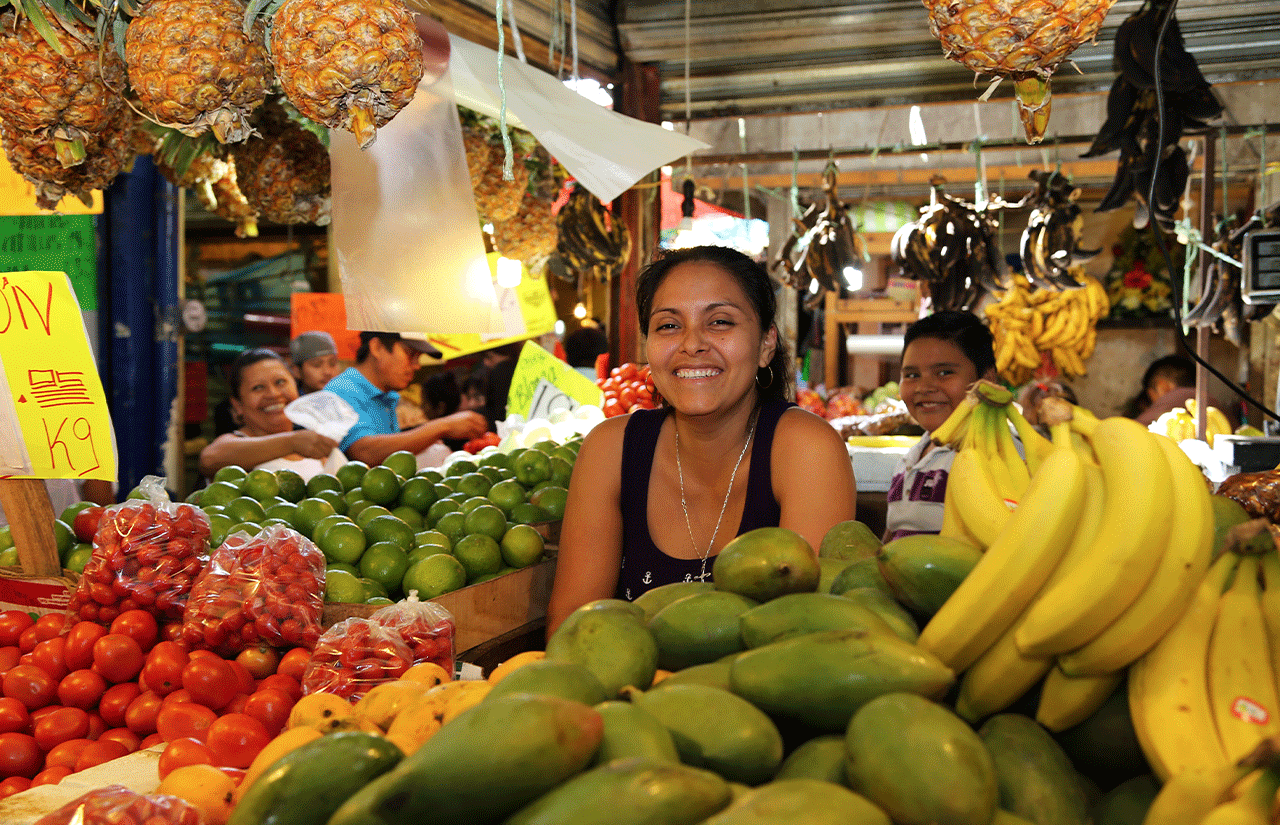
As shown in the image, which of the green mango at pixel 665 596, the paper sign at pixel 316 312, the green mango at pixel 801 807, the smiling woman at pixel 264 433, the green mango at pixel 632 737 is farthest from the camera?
the paper sign at pixel 316 312

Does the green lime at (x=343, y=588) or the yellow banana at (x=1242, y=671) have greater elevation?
the yellow banana at (x=1242, y=671)

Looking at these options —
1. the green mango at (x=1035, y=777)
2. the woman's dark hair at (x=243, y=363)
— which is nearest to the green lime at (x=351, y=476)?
the woman's dark hair at (x=243, y=363)

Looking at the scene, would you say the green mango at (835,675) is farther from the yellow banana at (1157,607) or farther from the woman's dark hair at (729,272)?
the woman's dark hair at (729,272)

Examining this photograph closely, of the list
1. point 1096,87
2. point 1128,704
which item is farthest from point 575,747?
point 1096,87

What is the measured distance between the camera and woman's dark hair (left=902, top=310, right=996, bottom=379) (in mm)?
3469

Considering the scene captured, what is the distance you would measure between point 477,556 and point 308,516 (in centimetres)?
52

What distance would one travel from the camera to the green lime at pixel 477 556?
7.80ft

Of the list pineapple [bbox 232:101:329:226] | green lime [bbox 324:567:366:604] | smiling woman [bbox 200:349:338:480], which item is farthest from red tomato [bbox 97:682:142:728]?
smiling woman [bbox 200:349:338:480]

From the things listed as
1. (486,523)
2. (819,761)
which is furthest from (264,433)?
(819,761)

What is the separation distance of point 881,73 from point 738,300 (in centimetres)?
225

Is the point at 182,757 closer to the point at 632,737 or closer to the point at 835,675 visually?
the point at 632,737

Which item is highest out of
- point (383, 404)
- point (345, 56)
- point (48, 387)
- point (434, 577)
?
point (345, 56)

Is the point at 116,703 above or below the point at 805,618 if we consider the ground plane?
below

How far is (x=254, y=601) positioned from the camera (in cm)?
188
